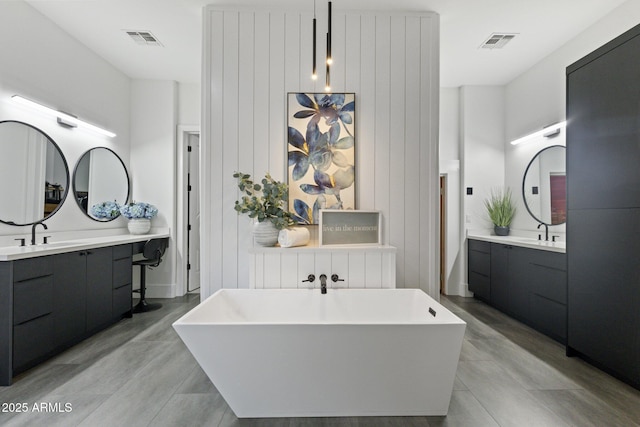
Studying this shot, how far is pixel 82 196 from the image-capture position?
340 centimetres

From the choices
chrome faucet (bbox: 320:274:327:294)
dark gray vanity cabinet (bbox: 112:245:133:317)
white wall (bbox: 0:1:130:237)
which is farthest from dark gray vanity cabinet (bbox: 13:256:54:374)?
chrome faucet (bbox: 320:274:327:294)

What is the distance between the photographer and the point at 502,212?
4.05 m

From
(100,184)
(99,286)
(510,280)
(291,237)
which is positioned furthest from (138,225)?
(510,280)

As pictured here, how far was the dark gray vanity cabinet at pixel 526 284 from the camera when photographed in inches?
109

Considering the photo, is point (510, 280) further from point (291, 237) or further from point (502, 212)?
point (291, 237)

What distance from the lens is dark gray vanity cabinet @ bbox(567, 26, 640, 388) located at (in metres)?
2.01

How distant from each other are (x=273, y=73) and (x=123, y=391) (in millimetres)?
2665

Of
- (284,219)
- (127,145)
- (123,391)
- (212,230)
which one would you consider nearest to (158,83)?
(127,145)

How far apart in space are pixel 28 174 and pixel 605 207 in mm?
4636

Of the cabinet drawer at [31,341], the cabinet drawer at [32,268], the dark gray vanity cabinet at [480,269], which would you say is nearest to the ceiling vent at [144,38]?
the cabinet drawer at [32,268]

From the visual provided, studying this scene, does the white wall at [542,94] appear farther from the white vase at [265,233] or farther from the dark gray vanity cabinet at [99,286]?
the dark gray vanity cabinet at [99,286]

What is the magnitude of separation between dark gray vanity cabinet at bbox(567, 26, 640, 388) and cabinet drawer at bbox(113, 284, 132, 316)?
4.16 m

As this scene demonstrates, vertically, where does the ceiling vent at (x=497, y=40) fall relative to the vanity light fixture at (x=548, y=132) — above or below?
above

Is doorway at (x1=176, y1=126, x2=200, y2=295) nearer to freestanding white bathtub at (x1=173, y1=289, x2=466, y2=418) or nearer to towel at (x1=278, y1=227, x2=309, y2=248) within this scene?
towel at (x1=278, y1=227, x2=309, y2=248)
